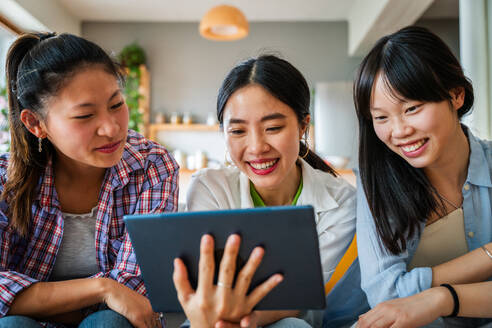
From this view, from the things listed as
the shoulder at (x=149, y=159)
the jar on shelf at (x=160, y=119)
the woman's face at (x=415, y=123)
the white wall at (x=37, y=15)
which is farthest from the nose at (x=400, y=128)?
the jar on shelf at (x=160, y=119)

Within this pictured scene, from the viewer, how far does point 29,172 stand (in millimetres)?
1377

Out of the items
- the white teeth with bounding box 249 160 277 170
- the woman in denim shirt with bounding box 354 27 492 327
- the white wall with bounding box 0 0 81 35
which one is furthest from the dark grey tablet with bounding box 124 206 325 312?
the white wall with bounding box 0 0 81 35

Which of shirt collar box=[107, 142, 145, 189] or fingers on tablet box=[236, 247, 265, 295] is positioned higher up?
shirt collar box=[107, 142, 145, 189]

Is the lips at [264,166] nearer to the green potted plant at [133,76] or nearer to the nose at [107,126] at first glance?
the nose at [107,126]

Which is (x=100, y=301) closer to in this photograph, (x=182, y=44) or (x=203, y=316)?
(x=203, y=316)

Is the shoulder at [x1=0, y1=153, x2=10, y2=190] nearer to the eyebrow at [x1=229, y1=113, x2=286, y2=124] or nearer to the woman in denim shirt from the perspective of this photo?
the eyebrow at [x1=229, y1=113, x2=286, y2=124]

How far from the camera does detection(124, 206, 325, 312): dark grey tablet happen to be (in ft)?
2.77

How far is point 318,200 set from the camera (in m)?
1.46

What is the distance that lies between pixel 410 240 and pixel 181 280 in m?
0.76

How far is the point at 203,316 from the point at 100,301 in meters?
0.41

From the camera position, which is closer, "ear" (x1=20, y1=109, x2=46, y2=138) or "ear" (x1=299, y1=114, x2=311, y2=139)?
"ear" (x1=20, y1=109, x2=46, y2=138)

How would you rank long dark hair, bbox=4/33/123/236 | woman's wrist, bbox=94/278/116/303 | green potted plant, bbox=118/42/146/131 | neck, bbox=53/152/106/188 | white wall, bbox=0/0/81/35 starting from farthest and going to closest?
green potted plant, bbox=118/42/146/131 → white wall, bbox=0/0/81/35 → neck, bbox=53/152/106/188 → long dark hair, bbox=4/33/123/236 → woman's wrist, bbox=94/278/116/303

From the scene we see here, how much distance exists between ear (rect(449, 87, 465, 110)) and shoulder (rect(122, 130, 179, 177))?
91cm

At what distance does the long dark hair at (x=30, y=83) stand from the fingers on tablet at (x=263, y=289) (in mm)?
787
